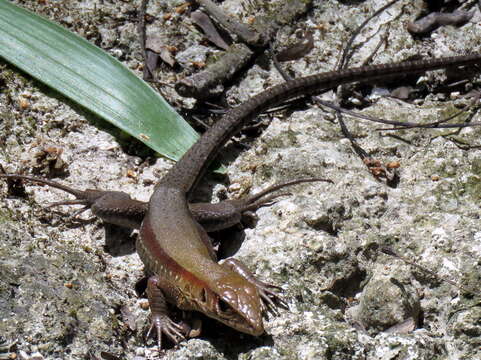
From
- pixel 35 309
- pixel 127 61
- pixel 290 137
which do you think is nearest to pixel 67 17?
pixel 127 61

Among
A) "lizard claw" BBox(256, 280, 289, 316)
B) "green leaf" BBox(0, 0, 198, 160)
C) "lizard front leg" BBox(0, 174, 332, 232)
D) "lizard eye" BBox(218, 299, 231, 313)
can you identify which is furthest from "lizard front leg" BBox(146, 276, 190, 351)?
"green leaf" BBox(0, 0, 198, 160)

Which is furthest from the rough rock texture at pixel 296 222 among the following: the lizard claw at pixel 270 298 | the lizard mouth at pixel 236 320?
the lizard mouth at pixel 236 320

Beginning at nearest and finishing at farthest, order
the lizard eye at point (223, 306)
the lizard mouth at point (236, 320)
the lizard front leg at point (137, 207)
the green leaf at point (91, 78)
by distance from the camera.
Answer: the lizard mouth at point (236, 320) → the lizard eye at point (223, 306) → the lizard front leg at point (137, 207) → the green leaf at point (91, 78)

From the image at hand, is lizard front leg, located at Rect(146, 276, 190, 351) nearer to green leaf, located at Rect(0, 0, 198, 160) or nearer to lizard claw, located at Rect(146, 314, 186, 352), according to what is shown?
lizard claw, located at Rect(146, 314, 186, 352)

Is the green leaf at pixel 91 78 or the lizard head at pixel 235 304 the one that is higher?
the green leaf at pixel 91 78

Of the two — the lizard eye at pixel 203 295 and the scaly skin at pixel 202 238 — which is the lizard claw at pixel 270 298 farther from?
the lizard eye at pixel 203 295

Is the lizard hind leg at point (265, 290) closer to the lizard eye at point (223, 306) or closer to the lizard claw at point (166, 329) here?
the lizard eye at point (223, 306)

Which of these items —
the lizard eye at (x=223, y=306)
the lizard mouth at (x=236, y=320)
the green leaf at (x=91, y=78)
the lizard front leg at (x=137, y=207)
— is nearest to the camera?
the lizard mouth at (x=236, y=320)

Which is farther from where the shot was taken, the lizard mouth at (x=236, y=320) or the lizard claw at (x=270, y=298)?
the lizard claw at (x=270, y=298)

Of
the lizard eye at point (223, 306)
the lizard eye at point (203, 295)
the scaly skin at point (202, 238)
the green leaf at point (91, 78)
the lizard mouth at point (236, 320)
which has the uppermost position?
the green leaf at point (91, 78)
